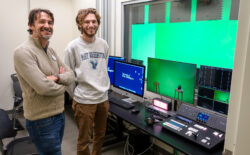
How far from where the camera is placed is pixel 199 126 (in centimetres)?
161

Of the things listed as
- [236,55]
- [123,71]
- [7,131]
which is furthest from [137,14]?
[236,55]

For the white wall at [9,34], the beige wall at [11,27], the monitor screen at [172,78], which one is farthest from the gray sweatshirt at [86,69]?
the white wall at [9,34]

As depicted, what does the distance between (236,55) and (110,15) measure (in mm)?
2917

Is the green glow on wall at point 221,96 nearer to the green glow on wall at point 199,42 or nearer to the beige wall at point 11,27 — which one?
the green glow on wall at point 199,42

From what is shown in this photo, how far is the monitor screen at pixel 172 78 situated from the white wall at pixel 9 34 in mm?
2904

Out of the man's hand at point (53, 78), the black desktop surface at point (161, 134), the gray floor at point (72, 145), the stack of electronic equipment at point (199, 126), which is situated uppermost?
the man's hand at point (53, 78)

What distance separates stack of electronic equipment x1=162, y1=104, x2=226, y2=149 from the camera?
1.43m

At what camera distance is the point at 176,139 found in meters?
1.54

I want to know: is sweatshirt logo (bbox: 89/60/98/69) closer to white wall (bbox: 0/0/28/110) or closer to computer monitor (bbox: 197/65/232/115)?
computer monitor (bbox: 197/65/232/115)

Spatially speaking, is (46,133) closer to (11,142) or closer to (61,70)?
(61,70)

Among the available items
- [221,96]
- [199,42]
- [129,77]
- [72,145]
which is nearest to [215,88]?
[221,96]

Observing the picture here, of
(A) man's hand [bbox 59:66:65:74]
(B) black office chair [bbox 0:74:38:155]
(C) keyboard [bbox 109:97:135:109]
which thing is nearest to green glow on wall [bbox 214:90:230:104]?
(C) keyboard [bbox 109:97:135:109]

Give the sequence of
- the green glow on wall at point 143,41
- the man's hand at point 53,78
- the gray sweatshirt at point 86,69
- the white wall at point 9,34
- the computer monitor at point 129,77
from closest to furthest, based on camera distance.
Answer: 1. the man's hand at point 53,78
2. the gray sweatshirt at point 86,69
3. the computer monitor at point 129,77
4. the green glow on wall at point 143,41
5. the white wall at point 9,34

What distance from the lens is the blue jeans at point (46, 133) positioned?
1439 millimetres
